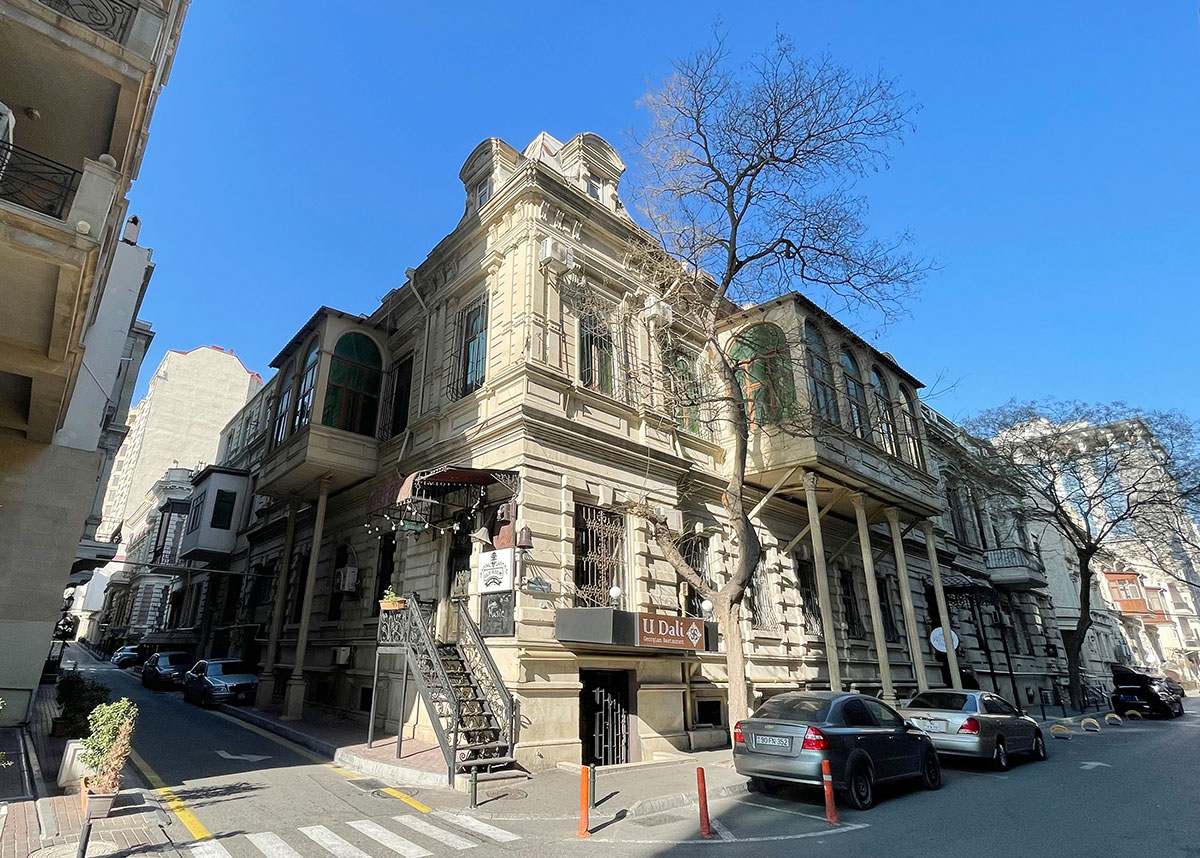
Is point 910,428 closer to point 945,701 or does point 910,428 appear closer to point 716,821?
point 945,701

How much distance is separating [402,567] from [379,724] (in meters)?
3.68

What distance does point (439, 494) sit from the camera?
14688 millimetres

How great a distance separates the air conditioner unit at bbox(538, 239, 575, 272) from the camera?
48.4ft

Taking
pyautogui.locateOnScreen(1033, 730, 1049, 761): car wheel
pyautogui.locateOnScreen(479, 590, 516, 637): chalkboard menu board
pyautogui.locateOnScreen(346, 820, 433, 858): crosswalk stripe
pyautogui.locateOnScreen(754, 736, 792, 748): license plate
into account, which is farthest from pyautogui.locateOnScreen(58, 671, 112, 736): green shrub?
pyautogui.locateOnScreen(1033, 730, 1049, 761): car wheel

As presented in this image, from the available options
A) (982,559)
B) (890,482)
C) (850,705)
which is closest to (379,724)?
(850,705)

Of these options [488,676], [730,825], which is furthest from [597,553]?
[730,825]

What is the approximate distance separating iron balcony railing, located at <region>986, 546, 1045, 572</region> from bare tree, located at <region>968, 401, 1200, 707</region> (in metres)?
3.76

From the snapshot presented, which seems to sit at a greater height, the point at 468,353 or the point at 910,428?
the point at 910,428

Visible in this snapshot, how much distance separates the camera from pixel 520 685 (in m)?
11.3

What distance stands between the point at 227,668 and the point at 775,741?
63.4ft

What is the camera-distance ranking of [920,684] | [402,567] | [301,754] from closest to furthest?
[301,754] < [402,567] < [920,684]

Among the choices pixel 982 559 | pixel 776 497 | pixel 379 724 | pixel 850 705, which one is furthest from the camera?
pixel 982 559

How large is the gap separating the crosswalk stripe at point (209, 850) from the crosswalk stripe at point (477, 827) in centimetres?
260

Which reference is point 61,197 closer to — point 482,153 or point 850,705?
point 482,153
